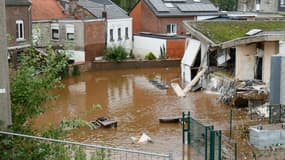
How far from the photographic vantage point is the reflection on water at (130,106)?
1825cm

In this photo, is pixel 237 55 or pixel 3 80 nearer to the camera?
pixel 3 80

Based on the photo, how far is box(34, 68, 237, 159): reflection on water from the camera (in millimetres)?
18255

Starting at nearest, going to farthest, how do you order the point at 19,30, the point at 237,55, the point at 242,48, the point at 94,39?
the point at 242,48
the point at 237,55
the point at 19,30
the point at 94,39

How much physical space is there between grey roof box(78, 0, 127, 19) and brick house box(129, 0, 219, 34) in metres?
2.83

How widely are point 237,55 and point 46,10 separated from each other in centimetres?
1910

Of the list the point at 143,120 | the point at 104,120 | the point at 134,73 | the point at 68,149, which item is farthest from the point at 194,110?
the point at 68,149

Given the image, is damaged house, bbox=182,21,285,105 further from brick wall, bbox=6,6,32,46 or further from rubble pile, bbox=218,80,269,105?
brick wall, bbox=6,6,32,46

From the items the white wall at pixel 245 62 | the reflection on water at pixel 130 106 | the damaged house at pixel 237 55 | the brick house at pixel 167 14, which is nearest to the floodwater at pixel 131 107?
the reflection on water at pixel 130 106

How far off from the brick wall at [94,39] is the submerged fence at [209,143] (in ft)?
69.4

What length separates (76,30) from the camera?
36594 mm

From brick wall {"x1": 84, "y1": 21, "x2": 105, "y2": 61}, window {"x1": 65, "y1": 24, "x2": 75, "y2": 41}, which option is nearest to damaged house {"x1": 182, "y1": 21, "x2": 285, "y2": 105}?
brick wall {"x1": 84, "y1": 21, "x2": 105, "y2": 61}

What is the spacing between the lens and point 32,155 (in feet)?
28.7

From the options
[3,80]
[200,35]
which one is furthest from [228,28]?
[3,80]

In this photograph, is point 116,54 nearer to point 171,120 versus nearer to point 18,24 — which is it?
point 18,24
